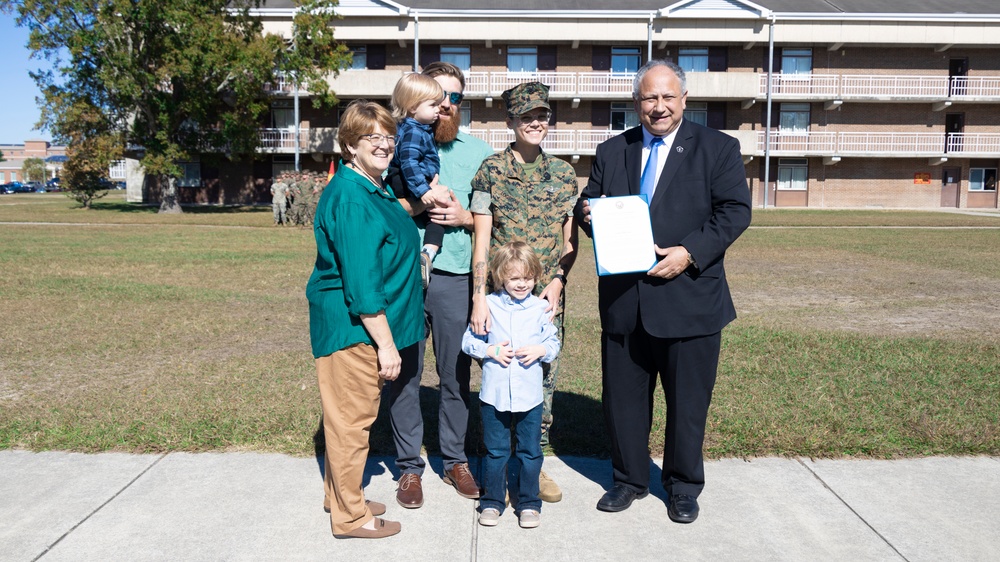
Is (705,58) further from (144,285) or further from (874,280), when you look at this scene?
(144,285)

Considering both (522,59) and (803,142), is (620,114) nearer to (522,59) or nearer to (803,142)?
(522,59)

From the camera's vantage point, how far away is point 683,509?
3934 millimetres

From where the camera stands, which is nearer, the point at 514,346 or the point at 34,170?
the point at 514,346

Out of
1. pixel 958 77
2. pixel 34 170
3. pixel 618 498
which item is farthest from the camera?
pixel 34 170

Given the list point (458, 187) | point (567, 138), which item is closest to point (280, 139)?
point (567, 138)

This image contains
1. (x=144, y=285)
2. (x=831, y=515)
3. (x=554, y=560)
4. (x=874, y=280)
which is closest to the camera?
(x=554, y=560)

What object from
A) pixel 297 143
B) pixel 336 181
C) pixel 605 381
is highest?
pixel 297 143

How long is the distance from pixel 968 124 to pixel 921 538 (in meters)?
47.0

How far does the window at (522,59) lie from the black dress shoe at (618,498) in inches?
1575

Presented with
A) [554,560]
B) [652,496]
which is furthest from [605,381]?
[554,560]

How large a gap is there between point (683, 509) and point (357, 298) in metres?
1.87

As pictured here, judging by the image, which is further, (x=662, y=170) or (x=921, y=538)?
(x=662, y=170)

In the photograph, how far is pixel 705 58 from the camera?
139 feet

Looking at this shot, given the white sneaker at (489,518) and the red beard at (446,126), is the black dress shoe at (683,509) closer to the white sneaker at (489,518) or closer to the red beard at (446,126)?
the white sneaker at (489,518)
